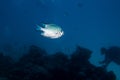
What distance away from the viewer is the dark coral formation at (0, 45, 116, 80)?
26.9 feet

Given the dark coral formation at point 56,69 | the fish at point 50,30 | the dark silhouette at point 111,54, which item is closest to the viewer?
the fish at point 50,30

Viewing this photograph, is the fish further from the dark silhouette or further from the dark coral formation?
the dark silhouette

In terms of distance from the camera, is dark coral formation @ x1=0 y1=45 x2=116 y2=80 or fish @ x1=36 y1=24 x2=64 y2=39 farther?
dark coral formation @ x1=0 y1=45 x2=116 y2=80

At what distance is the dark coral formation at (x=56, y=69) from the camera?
8.19 metres

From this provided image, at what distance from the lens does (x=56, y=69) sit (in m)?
8.48

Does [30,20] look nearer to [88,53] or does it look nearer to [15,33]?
[15,33]

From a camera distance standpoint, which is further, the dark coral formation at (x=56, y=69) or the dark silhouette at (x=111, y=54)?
the dark silhouette at (x=111, y=54)

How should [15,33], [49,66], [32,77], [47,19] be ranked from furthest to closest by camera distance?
1. [47,19]
2. [15,33]
3. [49,66]
4. [32,77]

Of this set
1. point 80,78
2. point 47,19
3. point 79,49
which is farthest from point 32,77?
point 47,19

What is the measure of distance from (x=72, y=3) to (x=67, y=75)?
41176 millimetres

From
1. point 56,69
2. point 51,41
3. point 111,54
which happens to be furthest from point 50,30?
point 51,41

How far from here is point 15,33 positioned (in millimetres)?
41281

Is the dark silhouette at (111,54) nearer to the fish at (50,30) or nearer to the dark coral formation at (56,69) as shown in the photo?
the dark coral formation at (56,69)

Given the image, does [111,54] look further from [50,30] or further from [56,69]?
[50,30]
